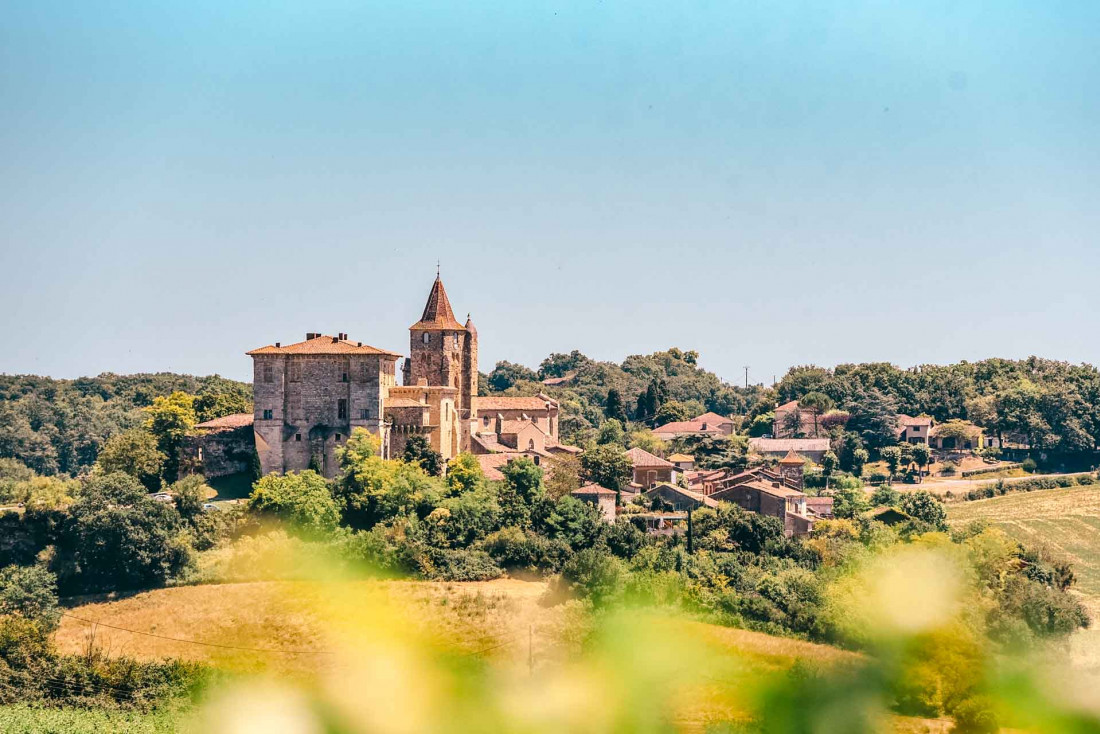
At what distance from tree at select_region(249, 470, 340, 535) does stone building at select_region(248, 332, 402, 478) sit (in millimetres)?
2971

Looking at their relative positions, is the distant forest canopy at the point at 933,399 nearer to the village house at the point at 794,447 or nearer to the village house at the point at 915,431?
the village house at the point at 915,431

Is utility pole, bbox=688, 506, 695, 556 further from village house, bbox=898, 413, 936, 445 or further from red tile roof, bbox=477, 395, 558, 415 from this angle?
village house, bbox=898, 413, 936, 445

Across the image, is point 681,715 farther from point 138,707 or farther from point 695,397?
point 695,397

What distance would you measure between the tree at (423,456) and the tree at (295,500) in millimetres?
4136

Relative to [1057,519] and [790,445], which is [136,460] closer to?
[790,445]

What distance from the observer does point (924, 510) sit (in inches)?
1560

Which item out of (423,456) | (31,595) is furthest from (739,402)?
(31,595)

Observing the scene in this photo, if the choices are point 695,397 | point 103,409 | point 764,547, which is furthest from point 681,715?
point 695,397

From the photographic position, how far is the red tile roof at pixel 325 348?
3988 cm

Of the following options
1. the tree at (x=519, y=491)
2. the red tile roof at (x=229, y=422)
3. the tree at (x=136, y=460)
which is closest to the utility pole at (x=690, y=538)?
the tree at (x=519, y=491)

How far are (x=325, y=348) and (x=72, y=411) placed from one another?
43401 millimetres

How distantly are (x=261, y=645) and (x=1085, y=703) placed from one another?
6.10 metres

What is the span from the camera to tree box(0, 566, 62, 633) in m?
31.2

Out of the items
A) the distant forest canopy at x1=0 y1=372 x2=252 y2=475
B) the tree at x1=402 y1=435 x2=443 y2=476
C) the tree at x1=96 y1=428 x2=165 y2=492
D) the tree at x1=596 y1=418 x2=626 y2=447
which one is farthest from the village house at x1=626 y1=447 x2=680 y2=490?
the distant forest canopy at x1=0 y1=372 x2=252 y2=475
